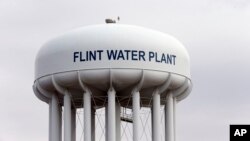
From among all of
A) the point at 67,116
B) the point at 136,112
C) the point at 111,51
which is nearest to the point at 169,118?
the point at 136,112

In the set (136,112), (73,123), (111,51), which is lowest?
(73,123)

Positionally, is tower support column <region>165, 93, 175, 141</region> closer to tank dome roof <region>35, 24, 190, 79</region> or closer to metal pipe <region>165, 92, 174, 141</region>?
metal pipe <region>165, 92, 174, 141</region>

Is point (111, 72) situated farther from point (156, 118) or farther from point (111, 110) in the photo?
point (156, 118)

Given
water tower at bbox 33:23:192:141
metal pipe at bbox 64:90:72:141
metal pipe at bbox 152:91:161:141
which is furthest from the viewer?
metal pipe at bbox 152:91:161:141

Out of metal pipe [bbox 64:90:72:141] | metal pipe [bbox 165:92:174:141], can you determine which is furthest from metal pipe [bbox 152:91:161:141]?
metal pipe [bbox 64:90:72:141]

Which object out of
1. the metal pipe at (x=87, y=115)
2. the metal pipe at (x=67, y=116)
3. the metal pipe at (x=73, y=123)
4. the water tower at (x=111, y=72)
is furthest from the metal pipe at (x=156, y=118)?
the metal pipe at (x=73, y=123)

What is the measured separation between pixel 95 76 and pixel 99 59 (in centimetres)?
101

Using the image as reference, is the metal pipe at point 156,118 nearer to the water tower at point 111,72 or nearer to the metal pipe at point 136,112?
the water tower at point 111,72

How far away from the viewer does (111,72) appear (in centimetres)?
4394

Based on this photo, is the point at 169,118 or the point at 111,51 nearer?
the point at 111,51

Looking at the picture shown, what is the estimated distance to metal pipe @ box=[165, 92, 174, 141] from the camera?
47312 millimetres

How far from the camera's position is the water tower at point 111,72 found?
4428 centimetres

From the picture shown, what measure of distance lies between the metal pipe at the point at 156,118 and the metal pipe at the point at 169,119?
1.20 metres

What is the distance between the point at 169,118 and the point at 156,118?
1556 mm
